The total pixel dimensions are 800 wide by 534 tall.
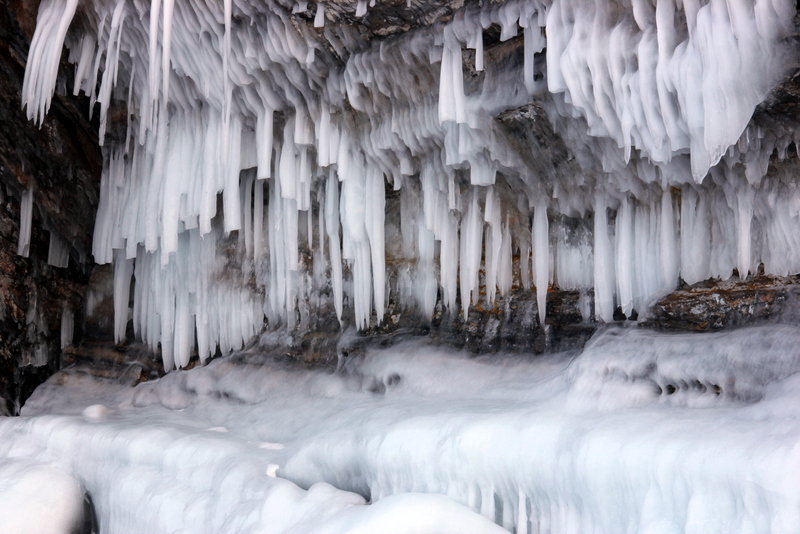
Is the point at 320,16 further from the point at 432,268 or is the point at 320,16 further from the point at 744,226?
the point at 744,226

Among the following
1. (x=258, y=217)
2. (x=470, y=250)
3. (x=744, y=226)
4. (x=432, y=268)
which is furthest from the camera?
(x=258, y=217)

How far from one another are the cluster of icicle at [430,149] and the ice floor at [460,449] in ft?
2.23

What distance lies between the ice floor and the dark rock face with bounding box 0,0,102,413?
1458 mm

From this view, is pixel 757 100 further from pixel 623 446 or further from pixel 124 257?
pixel 124 257

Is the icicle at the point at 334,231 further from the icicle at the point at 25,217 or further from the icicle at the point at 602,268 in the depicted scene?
the icicle at the point at 25,217

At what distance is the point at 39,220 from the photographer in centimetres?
737

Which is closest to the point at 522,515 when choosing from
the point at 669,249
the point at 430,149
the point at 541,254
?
the point at 669,249

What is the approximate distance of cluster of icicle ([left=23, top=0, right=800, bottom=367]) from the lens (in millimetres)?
3998

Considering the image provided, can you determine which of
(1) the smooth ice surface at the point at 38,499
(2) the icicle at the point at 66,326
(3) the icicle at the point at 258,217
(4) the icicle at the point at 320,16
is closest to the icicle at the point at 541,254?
(4) the icicle at the point at 320,16

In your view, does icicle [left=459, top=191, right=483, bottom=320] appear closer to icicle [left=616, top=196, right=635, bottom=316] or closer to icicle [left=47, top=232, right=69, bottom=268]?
icicle [left=616, top=196, right=635, bottom=316]

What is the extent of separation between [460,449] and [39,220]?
5.36 metres

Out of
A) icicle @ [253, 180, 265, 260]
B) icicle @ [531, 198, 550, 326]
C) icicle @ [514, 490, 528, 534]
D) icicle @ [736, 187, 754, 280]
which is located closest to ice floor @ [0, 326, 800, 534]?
icicle @ [514, 490, 528, 534]

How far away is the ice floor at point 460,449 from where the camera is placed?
10.2 feet

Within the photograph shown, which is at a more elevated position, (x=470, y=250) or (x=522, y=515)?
(x=470, y=250)
